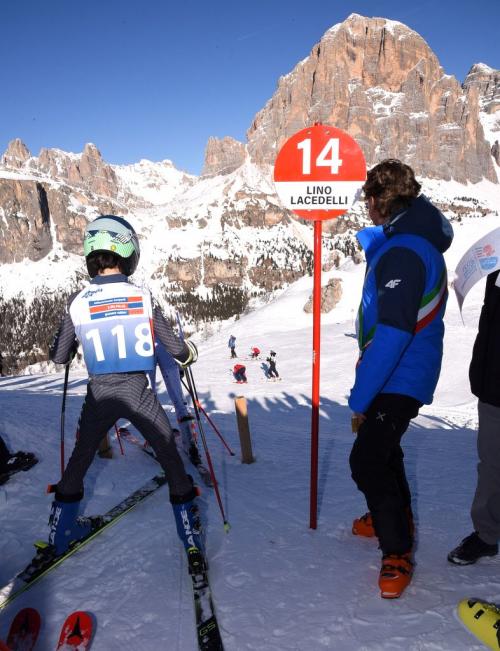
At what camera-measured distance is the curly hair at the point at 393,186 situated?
9.45ft

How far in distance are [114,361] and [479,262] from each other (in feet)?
8.50

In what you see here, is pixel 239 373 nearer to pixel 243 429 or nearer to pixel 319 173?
pixel 243 429

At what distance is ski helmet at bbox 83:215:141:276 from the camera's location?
3.25m

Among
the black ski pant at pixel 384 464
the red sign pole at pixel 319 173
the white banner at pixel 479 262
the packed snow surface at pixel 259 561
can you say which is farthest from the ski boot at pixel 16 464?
the white banner at pixel 479 262

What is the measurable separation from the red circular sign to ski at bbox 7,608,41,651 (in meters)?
3.47

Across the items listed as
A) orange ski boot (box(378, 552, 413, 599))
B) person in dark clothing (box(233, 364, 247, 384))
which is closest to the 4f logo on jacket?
orange ski boot (box(378, 552, 413, 599))

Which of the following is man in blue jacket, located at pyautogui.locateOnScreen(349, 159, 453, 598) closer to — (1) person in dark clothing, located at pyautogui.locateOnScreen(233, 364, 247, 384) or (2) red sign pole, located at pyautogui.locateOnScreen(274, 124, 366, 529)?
(2) red sign pole, located at pyautogui.locateOnScreen(274, 124, 366, 529)

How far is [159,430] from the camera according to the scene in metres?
3.27

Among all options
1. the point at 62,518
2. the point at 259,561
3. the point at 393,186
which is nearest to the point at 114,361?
the point at 62,518

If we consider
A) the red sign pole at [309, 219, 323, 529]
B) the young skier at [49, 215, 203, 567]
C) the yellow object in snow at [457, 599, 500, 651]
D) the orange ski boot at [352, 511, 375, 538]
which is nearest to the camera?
the yellow object in snow at [457, 599, 500, 651]

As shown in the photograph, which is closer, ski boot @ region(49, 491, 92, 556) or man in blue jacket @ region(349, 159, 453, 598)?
man in blue jacket @ region(349, 159, 453, 598)

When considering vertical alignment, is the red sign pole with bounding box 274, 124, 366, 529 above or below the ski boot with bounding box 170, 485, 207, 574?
above

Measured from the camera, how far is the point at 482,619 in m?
2.42

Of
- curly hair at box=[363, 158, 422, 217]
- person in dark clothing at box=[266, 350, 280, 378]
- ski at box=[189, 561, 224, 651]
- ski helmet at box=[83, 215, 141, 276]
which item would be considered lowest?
person in dark clothing at box=[266, 350, 280, 378]
